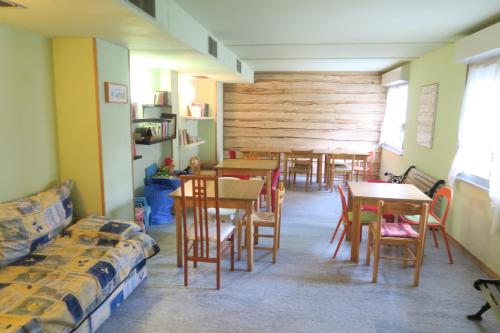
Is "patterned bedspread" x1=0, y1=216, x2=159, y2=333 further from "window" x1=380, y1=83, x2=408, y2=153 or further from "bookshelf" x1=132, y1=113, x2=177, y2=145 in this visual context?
"window" x1=380, y1=83, x2=408, y2=153

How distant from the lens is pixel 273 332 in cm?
238

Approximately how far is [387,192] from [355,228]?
50 centimetres

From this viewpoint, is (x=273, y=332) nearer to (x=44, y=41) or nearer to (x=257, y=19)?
(x=257, y=19)

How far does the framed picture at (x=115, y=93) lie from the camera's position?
10.5 ft

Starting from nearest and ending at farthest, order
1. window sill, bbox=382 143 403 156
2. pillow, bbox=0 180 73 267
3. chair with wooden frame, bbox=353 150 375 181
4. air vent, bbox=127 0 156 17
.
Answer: air vent, bbox=127 0 156 17 → pillow, bbox=0 180 73 267 → window sill, bbox=382 143 403 156 → chair with wooden frame, bbox=353 150 375 181

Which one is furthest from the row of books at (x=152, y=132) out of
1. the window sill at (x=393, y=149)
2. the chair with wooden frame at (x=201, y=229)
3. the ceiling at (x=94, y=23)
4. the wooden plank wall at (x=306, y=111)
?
the window sill at (x=393, y=149)

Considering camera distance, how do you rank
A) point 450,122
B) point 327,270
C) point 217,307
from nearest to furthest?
point 217,307 < point 327,270 < point 450,122

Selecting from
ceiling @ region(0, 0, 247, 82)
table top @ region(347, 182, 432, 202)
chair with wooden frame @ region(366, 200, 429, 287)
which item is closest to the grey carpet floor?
chair with wooden frame @ region(366, 200, 429, 287)

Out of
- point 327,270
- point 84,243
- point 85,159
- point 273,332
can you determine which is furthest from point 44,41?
point 327,270

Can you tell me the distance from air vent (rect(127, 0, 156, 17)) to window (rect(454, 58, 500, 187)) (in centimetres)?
325

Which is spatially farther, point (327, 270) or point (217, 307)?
point (327, 270)

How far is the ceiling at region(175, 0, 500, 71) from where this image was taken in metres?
2.92

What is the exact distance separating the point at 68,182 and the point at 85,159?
0.26 m

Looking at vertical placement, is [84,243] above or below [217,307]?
above
